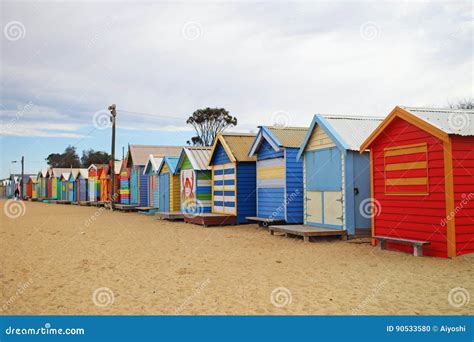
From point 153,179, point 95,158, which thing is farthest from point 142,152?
point 95,158

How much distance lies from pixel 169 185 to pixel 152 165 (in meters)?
2.91

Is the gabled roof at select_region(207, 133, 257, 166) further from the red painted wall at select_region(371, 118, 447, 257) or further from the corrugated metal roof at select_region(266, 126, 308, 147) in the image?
the red painted wall at select_region(371, 118, 447, 257)

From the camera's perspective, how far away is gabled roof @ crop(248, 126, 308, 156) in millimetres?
16422

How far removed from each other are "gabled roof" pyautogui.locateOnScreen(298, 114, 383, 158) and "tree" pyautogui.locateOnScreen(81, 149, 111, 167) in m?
84.3

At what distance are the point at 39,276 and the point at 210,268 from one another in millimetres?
3293

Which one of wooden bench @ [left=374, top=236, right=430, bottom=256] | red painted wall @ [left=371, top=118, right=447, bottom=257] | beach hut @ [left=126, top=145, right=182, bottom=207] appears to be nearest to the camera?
red painted wall @ [left=371, top=118, right=447, bottom=257]

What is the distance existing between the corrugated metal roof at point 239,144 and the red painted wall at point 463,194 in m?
10.1

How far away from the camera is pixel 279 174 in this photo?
660 inches

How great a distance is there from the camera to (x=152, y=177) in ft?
97.2

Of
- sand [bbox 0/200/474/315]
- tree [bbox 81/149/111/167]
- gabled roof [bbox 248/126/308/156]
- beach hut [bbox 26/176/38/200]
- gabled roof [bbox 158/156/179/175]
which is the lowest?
sand [bbox 0/200/474/315]

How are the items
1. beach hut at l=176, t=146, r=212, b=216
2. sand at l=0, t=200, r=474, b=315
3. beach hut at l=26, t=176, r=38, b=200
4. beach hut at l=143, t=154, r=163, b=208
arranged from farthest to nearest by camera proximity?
beach hut at l=26, t=176, r=38, b=200 < beach hut at l=143, t=154, r=163, b=208 < beach hut at l=176, t=146, r=212, b=216 < sand at l=0, t=200, r=474, b=315

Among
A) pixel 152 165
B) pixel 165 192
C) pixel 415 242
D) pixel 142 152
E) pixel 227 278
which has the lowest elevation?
pixel 227 278

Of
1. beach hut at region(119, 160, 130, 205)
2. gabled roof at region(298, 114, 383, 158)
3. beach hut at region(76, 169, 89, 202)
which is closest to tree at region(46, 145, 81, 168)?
beach hut at region(76, 169, 89, 202)

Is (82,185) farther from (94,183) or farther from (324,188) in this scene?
(324,188)
